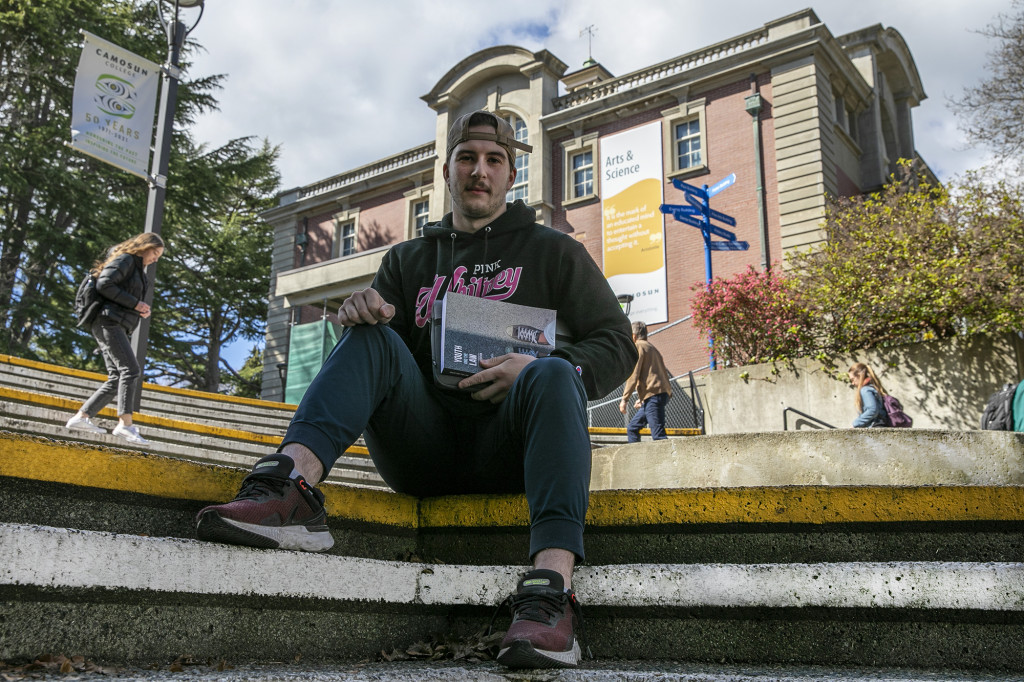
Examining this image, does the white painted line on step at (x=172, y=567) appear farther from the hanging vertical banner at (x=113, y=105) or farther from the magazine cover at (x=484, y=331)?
the hanging vertical banner at (x=113, y=105)

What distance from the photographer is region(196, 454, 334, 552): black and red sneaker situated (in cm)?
180

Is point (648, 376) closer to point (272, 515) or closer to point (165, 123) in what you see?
point (165, 123)

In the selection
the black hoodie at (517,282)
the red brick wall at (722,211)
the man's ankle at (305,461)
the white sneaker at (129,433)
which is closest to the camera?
the man's ankle at (305,461)

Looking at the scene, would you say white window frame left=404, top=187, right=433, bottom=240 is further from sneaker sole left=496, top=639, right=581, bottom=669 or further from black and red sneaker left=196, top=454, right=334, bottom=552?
sneaker sole left=496, top=639, right=581, bottom=669

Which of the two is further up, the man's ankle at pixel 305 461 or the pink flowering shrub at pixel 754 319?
the pink flowering shrub at pixel 754 319

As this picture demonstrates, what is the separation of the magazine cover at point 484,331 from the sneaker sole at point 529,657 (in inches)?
37.2

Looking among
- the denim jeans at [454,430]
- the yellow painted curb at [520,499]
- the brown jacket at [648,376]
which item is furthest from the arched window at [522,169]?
the yellow painted curb at [520,499]

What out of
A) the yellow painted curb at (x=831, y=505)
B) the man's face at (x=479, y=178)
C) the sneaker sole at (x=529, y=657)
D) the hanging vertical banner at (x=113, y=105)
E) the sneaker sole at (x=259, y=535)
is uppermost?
the hanging vertical banner at (x=113, y=105)

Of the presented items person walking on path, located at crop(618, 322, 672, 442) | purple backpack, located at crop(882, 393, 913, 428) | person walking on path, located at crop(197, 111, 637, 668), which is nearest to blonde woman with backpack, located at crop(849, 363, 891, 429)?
purple backpack, located at crop(882, 393, 913, 428)

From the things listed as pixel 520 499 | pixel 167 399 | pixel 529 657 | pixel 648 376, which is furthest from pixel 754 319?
pixel 529 657

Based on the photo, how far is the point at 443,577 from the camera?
232cm

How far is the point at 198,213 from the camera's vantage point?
73.3ft

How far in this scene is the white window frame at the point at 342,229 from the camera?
2820cm

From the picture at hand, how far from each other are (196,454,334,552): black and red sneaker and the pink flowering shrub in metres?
9.49
